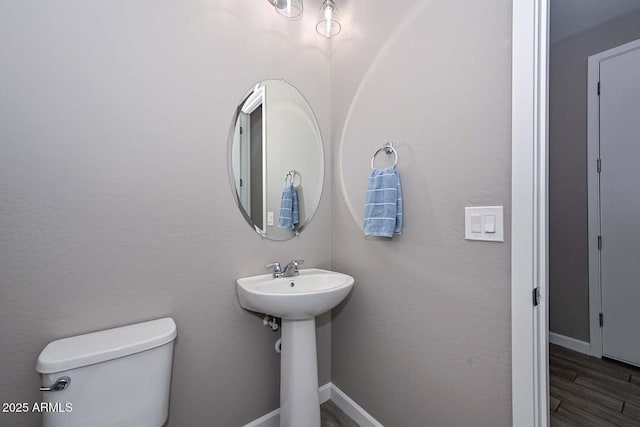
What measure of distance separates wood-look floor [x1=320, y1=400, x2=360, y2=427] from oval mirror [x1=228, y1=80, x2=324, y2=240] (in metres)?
1.07

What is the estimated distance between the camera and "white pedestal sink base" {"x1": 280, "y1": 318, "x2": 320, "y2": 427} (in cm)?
128

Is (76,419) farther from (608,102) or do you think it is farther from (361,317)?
(608,102)

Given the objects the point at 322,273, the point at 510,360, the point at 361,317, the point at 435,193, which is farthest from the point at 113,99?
the point at 510,360

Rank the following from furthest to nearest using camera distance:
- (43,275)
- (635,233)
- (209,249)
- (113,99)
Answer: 1. (635,233)
2. (209,249)
3. (113,99)
4. (43,275)

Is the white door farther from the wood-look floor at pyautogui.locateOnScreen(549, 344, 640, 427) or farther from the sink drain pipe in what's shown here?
the sink drain pipe

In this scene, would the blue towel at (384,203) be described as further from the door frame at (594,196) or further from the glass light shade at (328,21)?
the door frame at (594,196)

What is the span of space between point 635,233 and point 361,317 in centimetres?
218

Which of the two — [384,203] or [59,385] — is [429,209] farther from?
[59,385]

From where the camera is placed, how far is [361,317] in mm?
1505

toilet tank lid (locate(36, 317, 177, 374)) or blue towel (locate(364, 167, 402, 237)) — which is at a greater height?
blue towel (locate(364, 167, 402, 237))

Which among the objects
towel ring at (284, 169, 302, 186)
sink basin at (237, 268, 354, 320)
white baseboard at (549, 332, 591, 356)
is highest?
towel ring at (284, 169, 302, 186)

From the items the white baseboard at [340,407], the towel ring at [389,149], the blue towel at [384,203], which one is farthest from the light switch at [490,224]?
the white baseboard at [340,407]

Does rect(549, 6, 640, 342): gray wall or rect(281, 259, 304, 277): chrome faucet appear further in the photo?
rect(549, 6, 640, 342): gray wall

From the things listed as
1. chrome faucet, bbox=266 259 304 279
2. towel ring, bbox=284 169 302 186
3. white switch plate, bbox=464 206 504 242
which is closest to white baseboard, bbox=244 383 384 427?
chrome faucet, bbox=266 259 304 279
